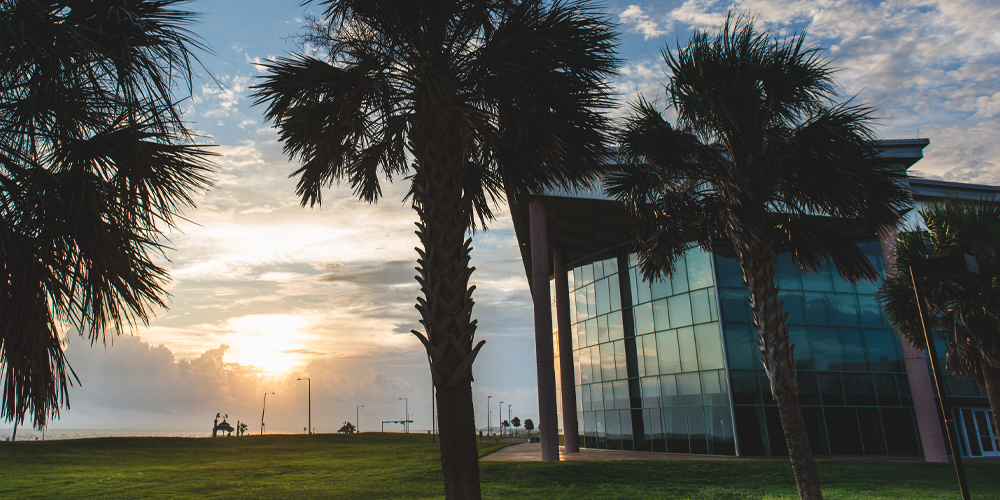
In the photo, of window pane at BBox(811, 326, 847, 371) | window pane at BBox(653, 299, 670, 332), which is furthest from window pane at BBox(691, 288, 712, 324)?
window pane at BBox(811, 326, 847, 371)

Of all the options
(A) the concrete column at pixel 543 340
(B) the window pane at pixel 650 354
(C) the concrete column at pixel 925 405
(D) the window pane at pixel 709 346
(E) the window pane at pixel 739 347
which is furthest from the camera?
(B) the window pane at pixel 650 354

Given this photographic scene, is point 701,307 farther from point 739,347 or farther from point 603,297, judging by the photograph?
point 603,297

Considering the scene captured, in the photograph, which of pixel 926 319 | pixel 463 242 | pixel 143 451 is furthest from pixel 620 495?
pixel 143 451

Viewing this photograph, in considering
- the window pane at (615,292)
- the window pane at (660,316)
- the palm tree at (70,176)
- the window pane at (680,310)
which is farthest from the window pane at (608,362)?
the palm tree at (70,176)

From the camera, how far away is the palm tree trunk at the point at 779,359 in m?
8.62

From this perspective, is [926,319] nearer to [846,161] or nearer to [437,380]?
[846,161]

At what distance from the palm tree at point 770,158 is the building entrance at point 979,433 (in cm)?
2230

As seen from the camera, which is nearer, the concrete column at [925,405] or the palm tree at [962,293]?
the palm tree at [962,293]

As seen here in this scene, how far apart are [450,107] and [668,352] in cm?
2184

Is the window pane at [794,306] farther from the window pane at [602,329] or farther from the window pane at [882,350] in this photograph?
the window pane at [602,329]

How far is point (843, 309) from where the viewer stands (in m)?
24.8

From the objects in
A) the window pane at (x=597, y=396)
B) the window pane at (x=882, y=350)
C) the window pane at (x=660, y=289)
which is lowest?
the window pane at (x=597, y=396)

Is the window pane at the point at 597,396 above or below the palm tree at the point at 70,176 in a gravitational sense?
below

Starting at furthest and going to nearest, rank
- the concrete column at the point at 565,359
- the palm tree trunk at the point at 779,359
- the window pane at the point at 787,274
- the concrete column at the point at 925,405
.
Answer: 1. the concrete column at the point at 565,359
2. the window pane at the point at 787,274
3. the concrete column at the point at 925,405
4. the palm tree trunk at the point at 779,359
